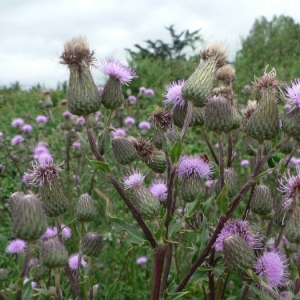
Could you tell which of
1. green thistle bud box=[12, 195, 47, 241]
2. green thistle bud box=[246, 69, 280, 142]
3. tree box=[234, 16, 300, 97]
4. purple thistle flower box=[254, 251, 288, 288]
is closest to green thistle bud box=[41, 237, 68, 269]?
green thistle bud box=[12, 195, 47, 241]

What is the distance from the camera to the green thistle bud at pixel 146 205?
2058 mm

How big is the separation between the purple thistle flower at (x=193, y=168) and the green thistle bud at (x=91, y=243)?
0.51 m

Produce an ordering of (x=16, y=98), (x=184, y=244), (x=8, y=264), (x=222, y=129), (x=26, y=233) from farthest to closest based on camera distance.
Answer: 1. (x=16, y=98)
2. (x=184, y=244)
3. (x=8, y=264)
4. (x=222, y=129)
5. (x=26, y=233)

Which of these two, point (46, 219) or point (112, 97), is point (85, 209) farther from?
point (46, 219)

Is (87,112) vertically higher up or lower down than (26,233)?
higher up

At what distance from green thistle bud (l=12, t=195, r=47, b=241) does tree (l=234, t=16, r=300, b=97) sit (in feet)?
34.6

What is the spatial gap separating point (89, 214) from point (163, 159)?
1.54 feet

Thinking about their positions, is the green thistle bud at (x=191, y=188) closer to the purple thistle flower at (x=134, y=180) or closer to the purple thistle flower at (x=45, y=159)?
the purple thistle flower at (x=134, y=180)

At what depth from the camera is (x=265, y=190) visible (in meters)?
2.29

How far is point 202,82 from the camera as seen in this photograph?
2178mm

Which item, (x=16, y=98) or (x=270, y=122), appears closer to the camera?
(x=270, y=122)

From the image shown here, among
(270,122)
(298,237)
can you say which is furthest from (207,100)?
(298,237)

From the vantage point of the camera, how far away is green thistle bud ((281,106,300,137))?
2046mm

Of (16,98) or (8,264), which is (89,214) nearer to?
(8,264)
